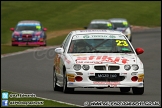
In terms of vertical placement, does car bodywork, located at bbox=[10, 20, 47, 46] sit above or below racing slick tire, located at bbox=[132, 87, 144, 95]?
above

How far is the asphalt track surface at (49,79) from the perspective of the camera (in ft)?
44.3

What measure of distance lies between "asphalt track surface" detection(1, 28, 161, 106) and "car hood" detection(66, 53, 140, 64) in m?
0.68

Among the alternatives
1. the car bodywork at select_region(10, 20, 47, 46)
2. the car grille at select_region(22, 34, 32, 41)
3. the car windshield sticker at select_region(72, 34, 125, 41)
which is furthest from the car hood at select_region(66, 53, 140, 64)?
the car grille at select_region(22, 34, 32, 41)

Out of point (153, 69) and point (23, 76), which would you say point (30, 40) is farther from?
point (23, 76)

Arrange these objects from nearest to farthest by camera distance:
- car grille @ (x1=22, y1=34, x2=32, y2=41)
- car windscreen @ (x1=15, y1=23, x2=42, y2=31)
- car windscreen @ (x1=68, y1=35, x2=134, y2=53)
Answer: car windscreen @ (x1=68, y1=35, x2=134, y2=53) < car grille @ (x1=22, y1=34, x2=32, y2=41) < car windscreen @ (x1=15, y1=23, x2=42, y2=31)

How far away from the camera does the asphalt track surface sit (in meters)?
13.5

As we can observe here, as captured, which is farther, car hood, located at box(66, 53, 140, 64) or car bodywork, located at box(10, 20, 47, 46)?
car bodywork, located at box(10, 20, 47, 46)

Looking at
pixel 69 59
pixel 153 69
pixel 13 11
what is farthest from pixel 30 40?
pixel 13 11

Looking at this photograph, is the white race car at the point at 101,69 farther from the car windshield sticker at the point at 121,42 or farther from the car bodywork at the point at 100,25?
the car bodywork at the point at 100,25

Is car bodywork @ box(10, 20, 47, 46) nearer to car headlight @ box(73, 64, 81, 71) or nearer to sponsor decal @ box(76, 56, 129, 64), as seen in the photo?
sponsor decal @ box(76, 56, 129, 64)

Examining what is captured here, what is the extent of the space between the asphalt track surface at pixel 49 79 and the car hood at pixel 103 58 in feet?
2.22

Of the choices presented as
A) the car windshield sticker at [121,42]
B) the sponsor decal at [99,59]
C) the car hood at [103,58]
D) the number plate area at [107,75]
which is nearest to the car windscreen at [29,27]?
the car windshield sticker at [121,42]

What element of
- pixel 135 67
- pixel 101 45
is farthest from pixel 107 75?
pixel 101 45

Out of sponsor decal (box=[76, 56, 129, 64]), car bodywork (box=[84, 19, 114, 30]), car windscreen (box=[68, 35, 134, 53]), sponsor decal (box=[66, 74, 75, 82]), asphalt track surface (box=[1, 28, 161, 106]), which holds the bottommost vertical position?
asphalt track surface (box=[1, 28, 161, 106])
